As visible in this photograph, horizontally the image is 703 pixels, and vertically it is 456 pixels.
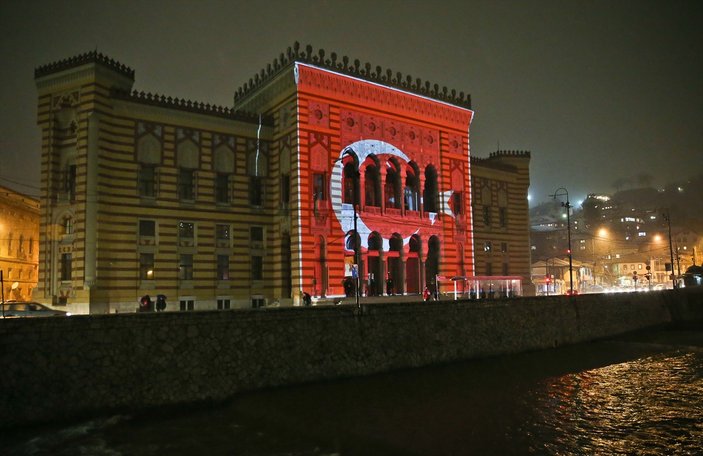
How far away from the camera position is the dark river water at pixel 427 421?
16656mm

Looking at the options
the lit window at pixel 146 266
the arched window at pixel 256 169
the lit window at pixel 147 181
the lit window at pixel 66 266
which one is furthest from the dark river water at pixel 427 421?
the lit window at pixel 147 181

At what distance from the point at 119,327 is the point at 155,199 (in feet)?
58.4

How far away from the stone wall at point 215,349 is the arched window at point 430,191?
1330 centimetres

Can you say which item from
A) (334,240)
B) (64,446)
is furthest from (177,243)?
(64,446)

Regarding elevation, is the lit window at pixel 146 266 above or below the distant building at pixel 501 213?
below

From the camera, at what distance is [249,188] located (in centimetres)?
4031

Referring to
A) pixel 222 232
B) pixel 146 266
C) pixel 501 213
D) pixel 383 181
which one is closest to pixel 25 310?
pixel 146 266

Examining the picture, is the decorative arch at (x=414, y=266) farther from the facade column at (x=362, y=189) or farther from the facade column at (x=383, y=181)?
the facade column at (x=362, y=189)

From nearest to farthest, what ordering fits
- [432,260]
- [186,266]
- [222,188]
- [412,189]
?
[186,266] < [222,188] < [412,189] < [432,260]

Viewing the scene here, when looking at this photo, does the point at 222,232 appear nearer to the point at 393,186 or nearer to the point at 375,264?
the point at 375,264

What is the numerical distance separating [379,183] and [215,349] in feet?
74.4

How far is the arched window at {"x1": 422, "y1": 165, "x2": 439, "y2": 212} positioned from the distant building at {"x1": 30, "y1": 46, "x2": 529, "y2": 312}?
0.11m

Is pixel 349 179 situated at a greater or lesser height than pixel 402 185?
greater

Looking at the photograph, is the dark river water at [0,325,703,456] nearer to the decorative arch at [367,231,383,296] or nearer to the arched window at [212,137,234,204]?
the decorative arch at [367,231,383,296]
